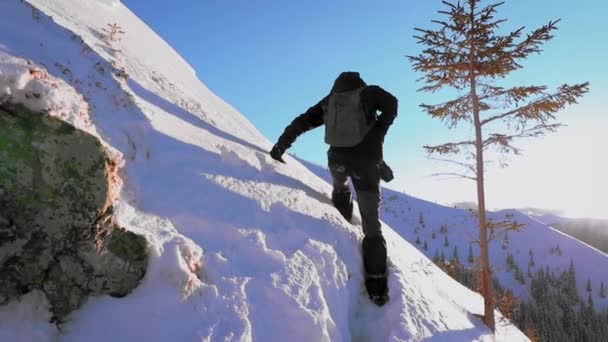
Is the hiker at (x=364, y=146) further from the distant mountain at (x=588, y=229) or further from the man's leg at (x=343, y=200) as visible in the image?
the distant mountain at (x=588, y=229)

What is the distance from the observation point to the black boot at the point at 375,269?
518cm

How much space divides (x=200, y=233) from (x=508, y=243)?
155100mm

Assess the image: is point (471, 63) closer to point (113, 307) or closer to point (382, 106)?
point (382, 106)

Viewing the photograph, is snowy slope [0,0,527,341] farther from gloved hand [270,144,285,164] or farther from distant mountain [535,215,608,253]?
distant mountain [535,215,608,253]

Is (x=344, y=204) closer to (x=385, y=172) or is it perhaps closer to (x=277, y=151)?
(x=385, y=172)

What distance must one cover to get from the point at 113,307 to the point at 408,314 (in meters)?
3.45

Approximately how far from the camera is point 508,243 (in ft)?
460

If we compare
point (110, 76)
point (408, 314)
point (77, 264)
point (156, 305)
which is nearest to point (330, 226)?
point (408, 314)

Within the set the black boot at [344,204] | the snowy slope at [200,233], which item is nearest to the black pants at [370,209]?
the snowy slope at [200,233]

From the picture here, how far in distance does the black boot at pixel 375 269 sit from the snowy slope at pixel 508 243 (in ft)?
348

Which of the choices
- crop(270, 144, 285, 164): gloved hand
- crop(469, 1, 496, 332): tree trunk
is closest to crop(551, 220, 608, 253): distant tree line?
crop(469, 1, 496, 332): tree trunk

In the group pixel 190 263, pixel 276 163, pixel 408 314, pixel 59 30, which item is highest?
pixel 59 30

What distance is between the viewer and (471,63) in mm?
10641

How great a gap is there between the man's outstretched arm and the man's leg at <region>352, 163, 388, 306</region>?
4.33 feet
